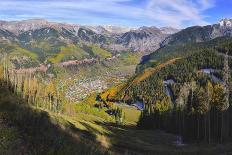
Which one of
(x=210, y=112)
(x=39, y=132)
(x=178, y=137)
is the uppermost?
(x=39, y=132)

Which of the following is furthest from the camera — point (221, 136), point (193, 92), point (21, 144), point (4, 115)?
point (193, 92)

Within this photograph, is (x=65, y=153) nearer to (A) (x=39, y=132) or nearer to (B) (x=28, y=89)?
(A) (x=39, y=132)

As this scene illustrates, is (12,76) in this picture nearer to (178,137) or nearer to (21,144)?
(178,137)

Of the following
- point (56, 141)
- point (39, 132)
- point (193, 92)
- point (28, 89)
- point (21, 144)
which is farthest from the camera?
point (28, 89)

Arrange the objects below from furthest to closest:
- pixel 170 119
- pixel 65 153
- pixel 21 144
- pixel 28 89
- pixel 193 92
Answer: pixel 28 89 → pixel 170 119 → pixel 193 92 → pixel 21 144 → pixel 65 153

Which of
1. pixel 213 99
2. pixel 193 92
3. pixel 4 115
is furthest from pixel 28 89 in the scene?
pixel 4 115

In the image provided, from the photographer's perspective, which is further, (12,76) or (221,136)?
(12,76)

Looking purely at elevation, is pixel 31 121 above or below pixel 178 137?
above

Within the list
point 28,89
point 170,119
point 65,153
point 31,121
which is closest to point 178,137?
point 170,119

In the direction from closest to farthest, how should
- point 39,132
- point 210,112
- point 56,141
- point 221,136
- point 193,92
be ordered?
point 56,141 → point 39,132 → point 221,136 → point 210,112 → point 193,92
